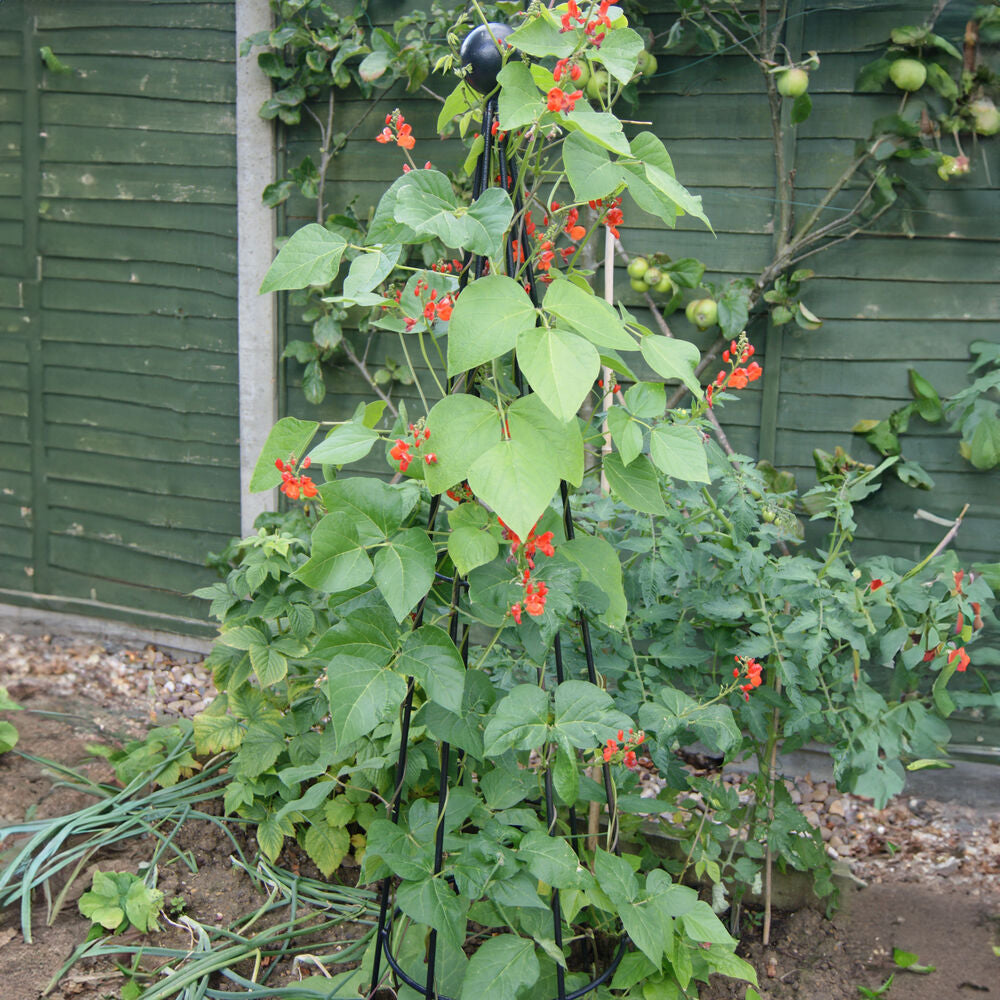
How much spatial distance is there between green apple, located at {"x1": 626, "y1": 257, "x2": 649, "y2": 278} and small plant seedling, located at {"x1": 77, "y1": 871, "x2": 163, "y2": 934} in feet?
6.56

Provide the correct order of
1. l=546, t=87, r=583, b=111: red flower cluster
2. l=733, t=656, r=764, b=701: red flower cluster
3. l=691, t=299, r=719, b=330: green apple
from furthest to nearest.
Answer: l=691, t=299, r=719, b=330: green apple
l=733, t=656, r=764, b=701: red flower cluster
l=546, t=87, r=583, b=111: red flower cluster

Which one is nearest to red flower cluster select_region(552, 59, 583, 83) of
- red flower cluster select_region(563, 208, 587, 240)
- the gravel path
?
red flower cluster select_region(563, 208, 587, 240)

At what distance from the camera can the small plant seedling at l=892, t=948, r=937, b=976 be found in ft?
6.35

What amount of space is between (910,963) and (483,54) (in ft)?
6.29

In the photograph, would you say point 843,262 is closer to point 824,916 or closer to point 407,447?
point 824,916

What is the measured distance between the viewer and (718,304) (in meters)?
2.64

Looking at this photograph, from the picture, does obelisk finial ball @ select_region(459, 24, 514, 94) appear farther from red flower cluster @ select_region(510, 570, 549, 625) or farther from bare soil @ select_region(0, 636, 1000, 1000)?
bare soil @ select_region(0, 636, 1000, 1000)

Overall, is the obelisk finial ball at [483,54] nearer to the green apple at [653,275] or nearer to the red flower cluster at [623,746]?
the red flower cluster at [623,746]

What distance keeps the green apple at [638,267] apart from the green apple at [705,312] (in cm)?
18

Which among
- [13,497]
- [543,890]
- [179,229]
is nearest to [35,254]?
[179,229]

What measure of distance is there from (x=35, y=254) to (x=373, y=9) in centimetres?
159

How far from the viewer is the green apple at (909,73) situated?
2.38 metres

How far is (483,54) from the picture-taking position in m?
1.27

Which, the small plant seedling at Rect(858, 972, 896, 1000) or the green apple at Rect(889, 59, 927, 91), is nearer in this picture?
the small plant seedling at Rect(858, 972, 896, 1000)
